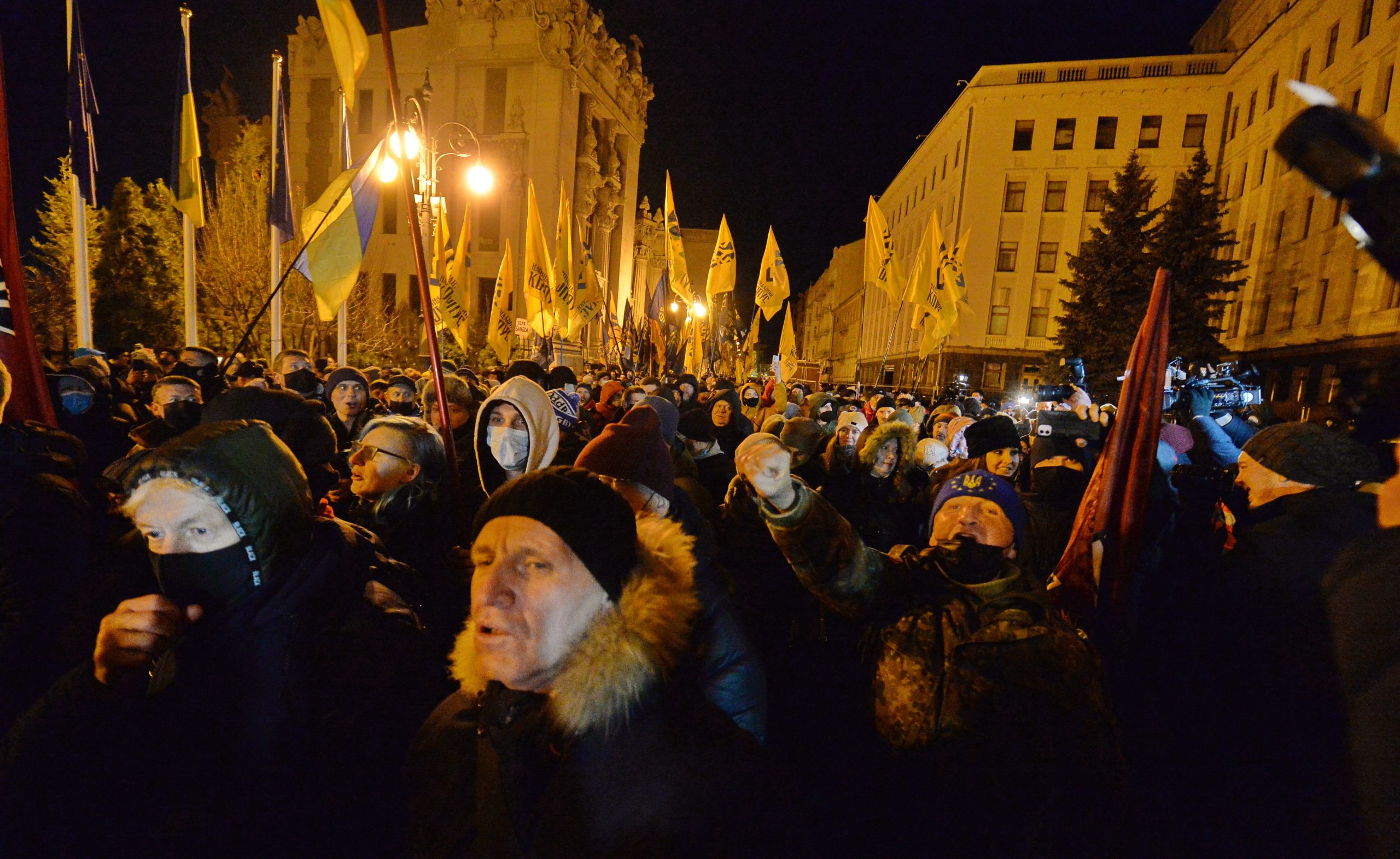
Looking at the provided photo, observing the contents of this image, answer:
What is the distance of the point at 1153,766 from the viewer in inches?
107

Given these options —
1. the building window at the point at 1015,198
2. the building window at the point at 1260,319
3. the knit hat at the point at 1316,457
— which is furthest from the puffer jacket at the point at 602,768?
the building window at the point at 1015,198

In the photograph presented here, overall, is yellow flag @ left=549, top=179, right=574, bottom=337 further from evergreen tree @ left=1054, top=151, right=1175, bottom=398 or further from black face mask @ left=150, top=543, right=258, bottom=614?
evergreen tree @ left=1054, top=151, right=1175, bottom=398

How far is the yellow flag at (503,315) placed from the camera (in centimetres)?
1061

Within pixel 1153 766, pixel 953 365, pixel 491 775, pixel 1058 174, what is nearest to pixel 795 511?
pixel 491 775

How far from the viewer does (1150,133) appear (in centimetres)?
3528

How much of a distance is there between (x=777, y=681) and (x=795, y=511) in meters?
2.69

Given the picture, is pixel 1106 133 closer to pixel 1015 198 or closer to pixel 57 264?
pixel 1015 198

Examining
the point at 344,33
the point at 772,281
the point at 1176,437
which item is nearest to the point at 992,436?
the point at 1176,437

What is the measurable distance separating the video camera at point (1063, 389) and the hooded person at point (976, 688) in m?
3.67

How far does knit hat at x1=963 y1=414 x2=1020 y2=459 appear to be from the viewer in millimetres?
4180

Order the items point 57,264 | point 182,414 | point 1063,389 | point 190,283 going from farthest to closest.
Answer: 1. point 57,264
2. point 190,283
3. point 1063,389
4. point 182,414

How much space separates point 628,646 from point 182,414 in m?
3.95

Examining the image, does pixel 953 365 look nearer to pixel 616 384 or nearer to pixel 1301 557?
pixel 616 384

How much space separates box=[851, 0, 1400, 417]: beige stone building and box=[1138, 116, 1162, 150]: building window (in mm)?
60
